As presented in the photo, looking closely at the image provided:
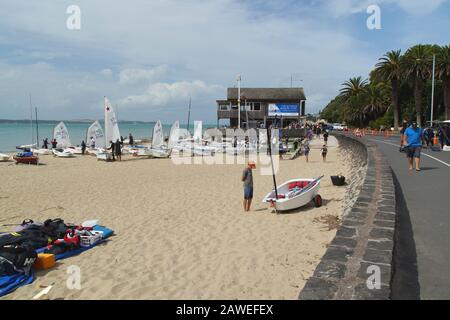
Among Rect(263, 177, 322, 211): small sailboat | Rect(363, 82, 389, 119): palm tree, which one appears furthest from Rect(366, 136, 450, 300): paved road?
Rect(363, 82, 389, 119): palm tree

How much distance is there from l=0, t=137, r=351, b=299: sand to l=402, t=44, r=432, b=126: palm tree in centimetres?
3607

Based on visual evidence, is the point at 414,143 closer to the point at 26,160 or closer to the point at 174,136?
the point at 26,160

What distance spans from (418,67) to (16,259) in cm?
4985

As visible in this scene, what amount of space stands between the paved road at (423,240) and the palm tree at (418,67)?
133 feet

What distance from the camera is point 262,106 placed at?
182ft

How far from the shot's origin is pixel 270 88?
57.2 meters

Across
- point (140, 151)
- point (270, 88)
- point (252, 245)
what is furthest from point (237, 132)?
point (252, 245)

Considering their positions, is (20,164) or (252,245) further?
(20,164)

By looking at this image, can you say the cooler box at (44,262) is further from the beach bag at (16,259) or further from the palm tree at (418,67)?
the palm tree at (418,67)

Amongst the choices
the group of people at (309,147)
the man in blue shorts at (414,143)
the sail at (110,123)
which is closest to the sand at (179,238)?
the man in blue shorts at (414,143)
